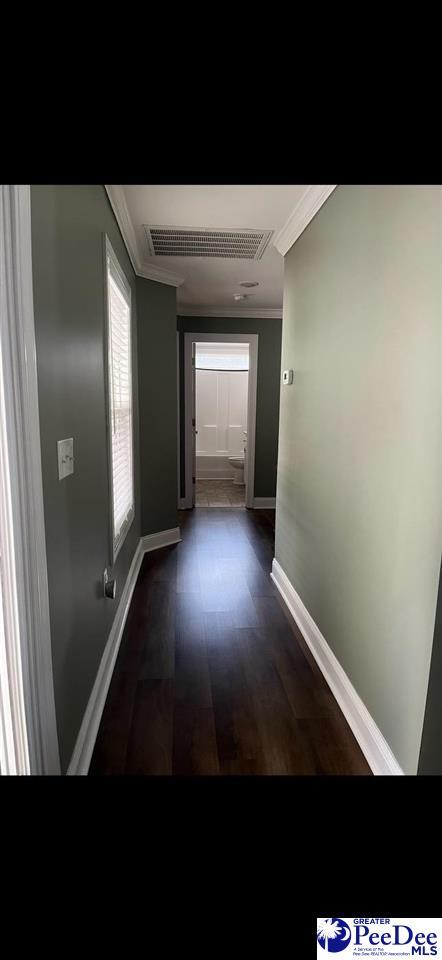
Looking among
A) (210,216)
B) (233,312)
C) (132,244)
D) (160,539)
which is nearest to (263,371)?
(233,312)

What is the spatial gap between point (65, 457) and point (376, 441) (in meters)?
1.08

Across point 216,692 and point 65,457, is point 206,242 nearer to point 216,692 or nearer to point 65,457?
point 65,457

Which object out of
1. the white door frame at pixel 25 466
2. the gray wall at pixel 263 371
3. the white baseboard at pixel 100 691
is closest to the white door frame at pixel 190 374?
the gray wall at pixel 263 371

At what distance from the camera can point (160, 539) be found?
4.02m

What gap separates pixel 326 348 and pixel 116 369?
1240 millimetres

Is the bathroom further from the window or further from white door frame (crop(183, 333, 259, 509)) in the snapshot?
A: the window

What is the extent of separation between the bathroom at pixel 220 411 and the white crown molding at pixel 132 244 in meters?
3.82

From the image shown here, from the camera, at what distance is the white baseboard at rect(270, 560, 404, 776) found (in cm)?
149

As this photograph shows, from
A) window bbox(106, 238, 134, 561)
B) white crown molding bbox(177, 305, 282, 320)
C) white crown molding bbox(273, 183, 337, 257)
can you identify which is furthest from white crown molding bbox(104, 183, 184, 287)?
white crown molding bbox(177, 305, 282, 320)

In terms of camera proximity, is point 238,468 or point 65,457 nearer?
point 65,457

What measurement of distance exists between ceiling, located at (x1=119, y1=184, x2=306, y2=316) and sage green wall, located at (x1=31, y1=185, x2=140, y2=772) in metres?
0.45
